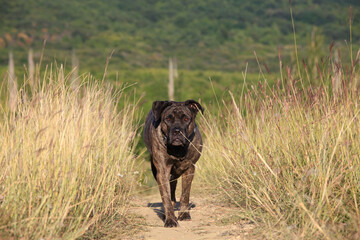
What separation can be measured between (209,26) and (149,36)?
1136 cm

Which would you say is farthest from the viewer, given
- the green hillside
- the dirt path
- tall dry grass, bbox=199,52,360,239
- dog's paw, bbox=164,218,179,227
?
the green hillside

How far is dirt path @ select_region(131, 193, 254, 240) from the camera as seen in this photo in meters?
4.96

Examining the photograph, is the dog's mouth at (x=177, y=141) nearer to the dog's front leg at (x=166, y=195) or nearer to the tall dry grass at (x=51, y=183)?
the dog's front leg at (x=166, y=195)

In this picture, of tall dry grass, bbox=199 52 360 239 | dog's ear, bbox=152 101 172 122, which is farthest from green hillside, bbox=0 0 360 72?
tall dry grass, bbox=199 52 360 239

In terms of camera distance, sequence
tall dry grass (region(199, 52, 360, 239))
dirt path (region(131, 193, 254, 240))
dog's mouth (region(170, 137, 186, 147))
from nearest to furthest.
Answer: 1. tall dry grass (region(199, 52, 360, 239))
2. dirt path (region(131, 193, 254, 240))
3. dog's mouth (region(170, 137, 186, 147))

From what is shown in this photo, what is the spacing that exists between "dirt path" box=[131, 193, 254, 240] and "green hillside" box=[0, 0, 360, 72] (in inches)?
1999

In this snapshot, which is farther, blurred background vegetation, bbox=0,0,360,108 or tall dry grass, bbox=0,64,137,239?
blurred background vegetation, bbox=0,0,360,108

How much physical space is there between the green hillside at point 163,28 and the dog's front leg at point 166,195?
5120 cm

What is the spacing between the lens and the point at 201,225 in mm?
5656

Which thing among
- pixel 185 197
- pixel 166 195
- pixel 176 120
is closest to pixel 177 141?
pixel 176 120

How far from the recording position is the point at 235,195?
5.78 meters

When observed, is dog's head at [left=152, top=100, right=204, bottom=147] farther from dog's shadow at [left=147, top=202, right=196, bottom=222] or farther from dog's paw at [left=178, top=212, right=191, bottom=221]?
dog's shadow at [left=147, top=202, right=196, bottom=222]

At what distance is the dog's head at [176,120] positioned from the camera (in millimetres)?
5793

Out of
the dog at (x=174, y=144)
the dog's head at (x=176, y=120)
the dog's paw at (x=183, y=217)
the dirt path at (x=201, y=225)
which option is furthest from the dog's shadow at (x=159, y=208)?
the dog's head at (x=176, y=120)
